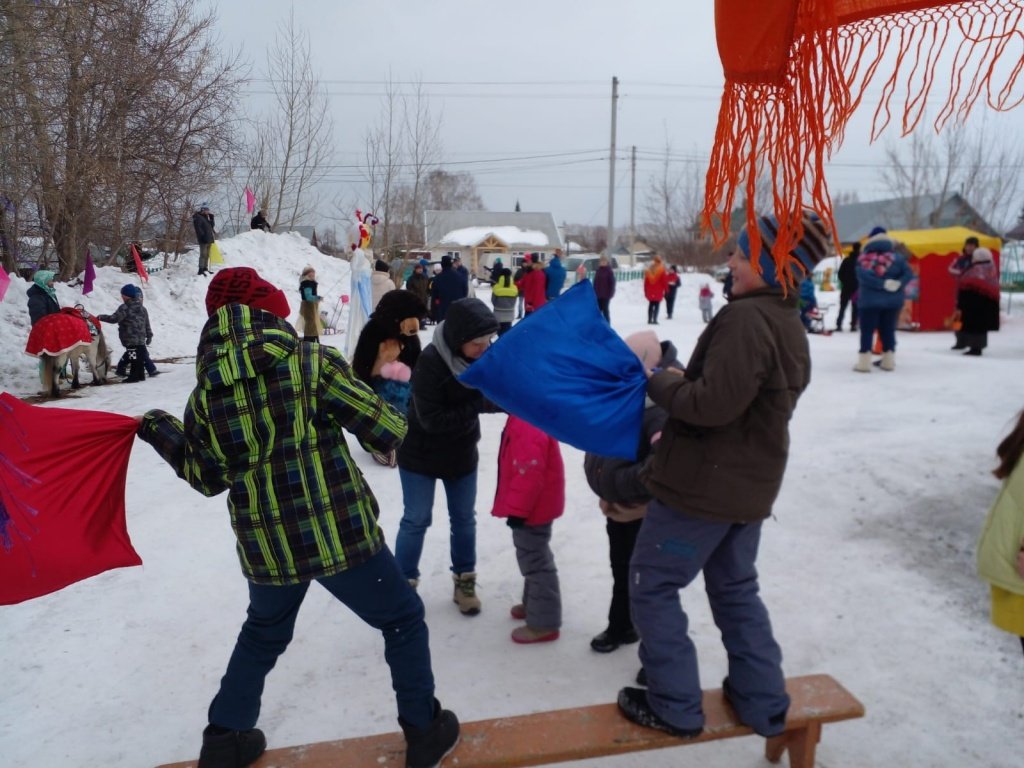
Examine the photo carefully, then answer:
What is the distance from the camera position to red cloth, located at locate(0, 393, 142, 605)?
7.88 feet

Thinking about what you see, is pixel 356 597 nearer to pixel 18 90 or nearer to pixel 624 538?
pixel 624 538

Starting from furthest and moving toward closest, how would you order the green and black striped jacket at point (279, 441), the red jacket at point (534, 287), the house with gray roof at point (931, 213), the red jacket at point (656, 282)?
1. the house with gray roof at point (931, 213)
2. the red jacket at point (656, 282)
3. the red jacket at point (534, 287)
4. the green and black striped jacket at point (279, 441)

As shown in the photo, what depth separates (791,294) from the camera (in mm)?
2330

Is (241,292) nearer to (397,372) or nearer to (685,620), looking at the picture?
(397,372)

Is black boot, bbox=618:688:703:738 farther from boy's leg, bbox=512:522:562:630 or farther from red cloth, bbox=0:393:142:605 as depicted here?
red cloth, bbox=0:393:142:605

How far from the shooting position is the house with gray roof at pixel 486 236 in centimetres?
4888

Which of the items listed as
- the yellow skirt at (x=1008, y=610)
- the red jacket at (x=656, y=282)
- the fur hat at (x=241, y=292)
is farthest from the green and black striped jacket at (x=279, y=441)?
the red jacket at (x=656, y=282)

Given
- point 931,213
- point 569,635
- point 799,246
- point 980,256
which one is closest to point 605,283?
point 980,256

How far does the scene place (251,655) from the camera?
2.36 metres

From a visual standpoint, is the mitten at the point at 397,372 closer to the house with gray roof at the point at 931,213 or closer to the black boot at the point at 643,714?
the black boot at the point at 643,714

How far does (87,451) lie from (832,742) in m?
3.08

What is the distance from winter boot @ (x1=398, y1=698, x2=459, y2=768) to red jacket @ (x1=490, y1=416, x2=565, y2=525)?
112cm

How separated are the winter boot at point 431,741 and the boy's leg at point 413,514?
49.1 inches

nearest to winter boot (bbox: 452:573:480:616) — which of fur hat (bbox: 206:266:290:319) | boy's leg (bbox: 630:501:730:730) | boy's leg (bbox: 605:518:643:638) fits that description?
boy's leg (bbox: 605:518:643:638)
